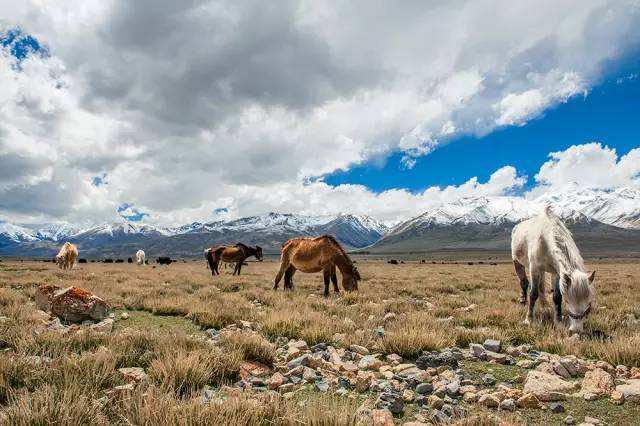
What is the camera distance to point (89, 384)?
3.89 m

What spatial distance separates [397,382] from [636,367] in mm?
3671

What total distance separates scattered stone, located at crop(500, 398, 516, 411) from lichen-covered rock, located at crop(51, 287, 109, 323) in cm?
868

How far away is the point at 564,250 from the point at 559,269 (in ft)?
1.73

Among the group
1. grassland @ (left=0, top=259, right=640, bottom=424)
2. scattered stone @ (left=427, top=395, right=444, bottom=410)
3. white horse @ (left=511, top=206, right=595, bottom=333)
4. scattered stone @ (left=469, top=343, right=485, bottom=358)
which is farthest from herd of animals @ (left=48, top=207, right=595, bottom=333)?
scattered stone @ (left=427, top=395, right=444, bottom=410)

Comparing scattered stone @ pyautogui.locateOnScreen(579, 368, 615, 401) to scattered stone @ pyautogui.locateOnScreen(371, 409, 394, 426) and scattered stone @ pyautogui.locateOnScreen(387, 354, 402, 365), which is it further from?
scattered stone @ pyautogui.locateOnScreen(371, 409, 394, 426)

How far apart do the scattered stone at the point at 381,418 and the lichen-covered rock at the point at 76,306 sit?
311 inches

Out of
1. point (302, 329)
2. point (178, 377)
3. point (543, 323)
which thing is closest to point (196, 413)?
point (178, 377)

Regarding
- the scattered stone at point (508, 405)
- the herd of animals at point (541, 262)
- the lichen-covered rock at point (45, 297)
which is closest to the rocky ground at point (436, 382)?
the scattered stone at point (508, 405)

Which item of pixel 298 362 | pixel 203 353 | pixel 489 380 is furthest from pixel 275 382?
pixel 489 380

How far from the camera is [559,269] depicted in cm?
819

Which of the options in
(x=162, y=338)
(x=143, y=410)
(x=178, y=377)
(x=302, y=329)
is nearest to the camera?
(x=143, y=410)

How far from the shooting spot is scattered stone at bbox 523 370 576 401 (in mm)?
4418

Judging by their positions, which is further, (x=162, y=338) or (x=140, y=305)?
(x=140, y=305)

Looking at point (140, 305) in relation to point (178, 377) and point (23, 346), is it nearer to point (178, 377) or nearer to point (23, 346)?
point (23, 346)
